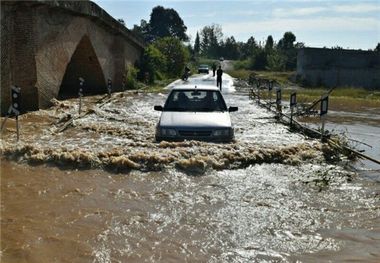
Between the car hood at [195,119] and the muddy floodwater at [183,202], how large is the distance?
0.49m

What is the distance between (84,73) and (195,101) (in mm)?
17025

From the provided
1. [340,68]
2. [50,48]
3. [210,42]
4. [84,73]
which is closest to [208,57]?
[210,42]

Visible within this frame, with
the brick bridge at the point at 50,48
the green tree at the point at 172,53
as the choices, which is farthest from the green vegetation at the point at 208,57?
the brick bridge at the point at 50,48

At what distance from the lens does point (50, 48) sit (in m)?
17.5

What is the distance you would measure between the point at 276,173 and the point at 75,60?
19.4 metres

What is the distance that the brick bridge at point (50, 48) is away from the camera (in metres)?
14.3

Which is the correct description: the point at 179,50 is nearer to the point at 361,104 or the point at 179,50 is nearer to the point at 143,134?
the point at 361,104

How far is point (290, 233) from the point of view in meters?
5.43

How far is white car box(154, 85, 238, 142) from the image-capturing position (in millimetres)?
9781

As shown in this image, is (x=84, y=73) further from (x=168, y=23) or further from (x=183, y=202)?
(x=168, y=23)

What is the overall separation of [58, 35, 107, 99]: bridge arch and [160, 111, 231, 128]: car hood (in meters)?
14.9

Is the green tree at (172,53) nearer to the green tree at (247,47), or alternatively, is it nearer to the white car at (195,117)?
the white car at (195,117)

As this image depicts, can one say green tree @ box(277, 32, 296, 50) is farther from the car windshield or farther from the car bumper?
the car bumper

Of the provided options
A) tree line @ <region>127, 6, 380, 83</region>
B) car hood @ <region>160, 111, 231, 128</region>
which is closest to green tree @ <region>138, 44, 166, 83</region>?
tree line @ <region>127, 6, 380, 83</region>
